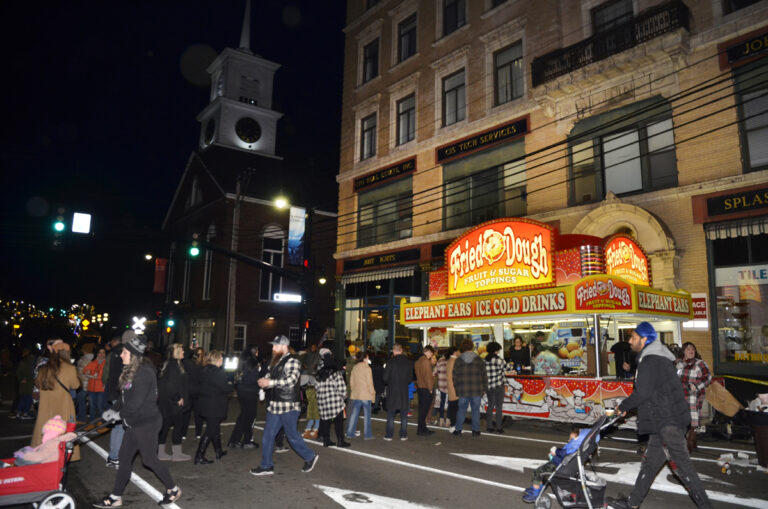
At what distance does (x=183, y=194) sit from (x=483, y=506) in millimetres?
43661

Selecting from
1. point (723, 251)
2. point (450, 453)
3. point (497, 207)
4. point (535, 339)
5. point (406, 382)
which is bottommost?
point (450, 453)

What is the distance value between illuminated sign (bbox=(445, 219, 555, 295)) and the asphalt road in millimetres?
4686

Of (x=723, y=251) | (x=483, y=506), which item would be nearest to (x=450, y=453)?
(x=483, y=506)

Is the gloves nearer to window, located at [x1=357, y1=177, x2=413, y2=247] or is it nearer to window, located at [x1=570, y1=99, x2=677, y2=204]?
window, located at [x1=570, y1=99, x2=677, y2=204]

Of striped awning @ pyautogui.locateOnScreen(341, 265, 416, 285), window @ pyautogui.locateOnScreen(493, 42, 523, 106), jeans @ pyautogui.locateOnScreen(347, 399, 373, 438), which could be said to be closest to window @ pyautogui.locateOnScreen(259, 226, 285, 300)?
striped awning @ pyautogui.locateOnScreen(341, 265, 416, 285)

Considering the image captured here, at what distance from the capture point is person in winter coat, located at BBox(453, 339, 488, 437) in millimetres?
11203

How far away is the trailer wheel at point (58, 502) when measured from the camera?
5.34 m

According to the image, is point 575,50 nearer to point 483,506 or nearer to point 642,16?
point 642,16

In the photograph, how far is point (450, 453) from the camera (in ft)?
30.3

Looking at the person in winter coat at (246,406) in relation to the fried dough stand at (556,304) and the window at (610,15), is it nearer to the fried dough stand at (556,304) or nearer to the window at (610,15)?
the fried dough stand at (556,304)

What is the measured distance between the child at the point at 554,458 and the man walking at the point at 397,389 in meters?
4.84

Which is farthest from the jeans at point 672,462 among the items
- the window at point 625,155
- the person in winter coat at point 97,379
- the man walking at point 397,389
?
the person in winter coat at point 97,379

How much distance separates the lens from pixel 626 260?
13500mm

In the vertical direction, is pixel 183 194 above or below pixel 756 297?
above
